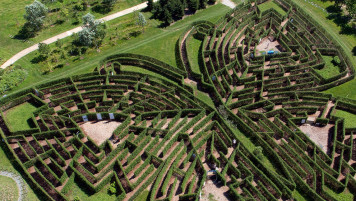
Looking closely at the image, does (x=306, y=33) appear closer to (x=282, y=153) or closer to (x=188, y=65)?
(x=188, y=65)

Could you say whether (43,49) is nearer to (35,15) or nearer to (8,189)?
(35,15)

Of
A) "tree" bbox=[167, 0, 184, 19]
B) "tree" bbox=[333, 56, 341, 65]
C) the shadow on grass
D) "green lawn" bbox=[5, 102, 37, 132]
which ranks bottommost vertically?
"green lawn" bbox=[5, 102, 37, 132]

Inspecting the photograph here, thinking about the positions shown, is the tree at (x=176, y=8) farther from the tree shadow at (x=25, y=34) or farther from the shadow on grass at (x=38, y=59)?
the tree shadow at (x=25, y=34)

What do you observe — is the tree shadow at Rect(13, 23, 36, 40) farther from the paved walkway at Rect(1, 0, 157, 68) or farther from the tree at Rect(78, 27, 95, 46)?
the tree at Rect(78, 27, 95, 46)

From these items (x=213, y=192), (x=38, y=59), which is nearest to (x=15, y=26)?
(x=38, y=59)

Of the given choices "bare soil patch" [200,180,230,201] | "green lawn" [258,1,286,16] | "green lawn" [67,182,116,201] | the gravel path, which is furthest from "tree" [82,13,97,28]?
"bare soil patch" [200,180,230,201]

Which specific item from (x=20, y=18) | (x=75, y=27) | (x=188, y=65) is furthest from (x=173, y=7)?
(x=20, y=18)
